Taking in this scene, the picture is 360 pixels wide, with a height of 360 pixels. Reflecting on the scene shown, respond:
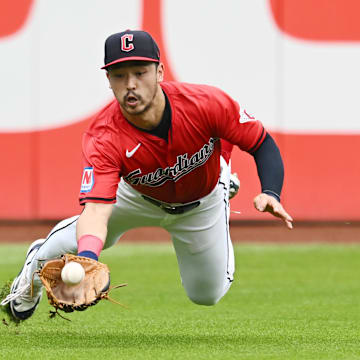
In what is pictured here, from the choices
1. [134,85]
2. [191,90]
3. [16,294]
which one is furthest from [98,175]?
[16,294]

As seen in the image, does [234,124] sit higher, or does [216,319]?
[234,124]

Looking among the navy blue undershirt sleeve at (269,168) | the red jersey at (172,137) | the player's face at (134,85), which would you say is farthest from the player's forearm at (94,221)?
the navy blue undershirt sleeve at (269,168)

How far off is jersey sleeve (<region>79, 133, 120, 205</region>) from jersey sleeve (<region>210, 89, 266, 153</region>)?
64cm

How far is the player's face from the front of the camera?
501cm

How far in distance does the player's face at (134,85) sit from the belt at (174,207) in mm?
930

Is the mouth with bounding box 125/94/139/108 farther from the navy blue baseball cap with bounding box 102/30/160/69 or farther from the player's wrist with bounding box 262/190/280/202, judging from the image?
the player's wrist with bounding box 262/190/280/202

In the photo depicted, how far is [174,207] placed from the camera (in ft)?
19.4

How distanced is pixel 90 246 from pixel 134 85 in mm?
891

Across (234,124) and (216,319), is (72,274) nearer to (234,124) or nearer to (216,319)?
(234,124)

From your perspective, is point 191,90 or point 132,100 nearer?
point 132,100

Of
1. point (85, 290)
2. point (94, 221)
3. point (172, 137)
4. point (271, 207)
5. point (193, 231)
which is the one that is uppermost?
point (172, 137)

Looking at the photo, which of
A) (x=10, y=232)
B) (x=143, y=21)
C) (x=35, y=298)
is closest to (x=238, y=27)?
(x=143, y=21)

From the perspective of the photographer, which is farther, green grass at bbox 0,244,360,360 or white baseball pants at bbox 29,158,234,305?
white baseball pants at bbox 29,158,234,305

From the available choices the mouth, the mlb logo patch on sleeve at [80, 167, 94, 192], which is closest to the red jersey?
the mlb logo patch on sleeve at [80, 167, 94, 192]
